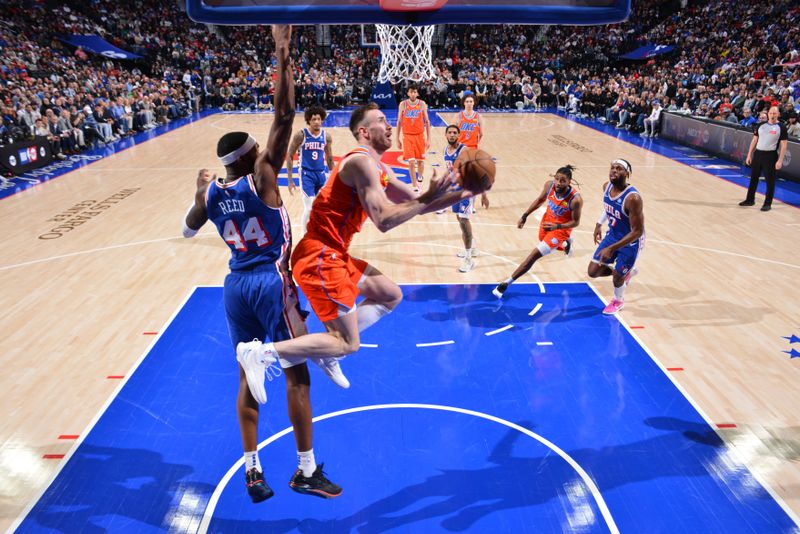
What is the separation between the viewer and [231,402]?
15.2ft

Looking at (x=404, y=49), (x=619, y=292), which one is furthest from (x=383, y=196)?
(x=404, y=49)

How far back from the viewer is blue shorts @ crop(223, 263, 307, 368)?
3.33 m

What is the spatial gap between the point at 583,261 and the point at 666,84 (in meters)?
14.9

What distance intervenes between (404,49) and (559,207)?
7.11 m

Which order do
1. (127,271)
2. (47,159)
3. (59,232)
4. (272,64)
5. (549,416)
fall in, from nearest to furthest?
1. (549,416)
2. (127,271)
3. (59,232)
4. (47,159)
5. (272,64)

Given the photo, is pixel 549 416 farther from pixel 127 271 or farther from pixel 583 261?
pixel 127 271

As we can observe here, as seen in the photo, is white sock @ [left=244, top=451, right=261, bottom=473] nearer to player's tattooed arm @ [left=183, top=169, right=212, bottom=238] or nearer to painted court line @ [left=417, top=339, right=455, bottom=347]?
player's tattooed arm @ [left=183, top=169, right=212, bottom=238]

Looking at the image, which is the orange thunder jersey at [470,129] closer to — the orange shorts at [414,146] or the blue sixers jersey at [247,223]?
the orange shorts at [414,146]

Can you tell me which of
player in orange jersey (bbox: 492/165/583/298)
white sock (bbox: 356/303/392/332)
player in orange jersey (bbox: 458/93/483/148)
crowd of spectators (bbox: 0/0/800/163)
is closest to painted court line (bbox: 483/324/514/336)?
player in orange jersey (bbox: 492/165/583/298)

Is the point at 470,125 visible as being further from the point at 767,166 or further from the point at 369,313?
the point at 369,313

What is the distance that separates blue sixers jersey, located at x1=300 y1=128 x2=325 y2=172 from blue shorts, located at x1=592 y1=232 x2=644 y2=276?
11.7 ft

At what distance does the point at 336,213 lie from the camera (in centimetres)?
340

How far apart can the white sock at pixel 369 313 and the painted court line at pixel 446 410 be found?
3.20 ft

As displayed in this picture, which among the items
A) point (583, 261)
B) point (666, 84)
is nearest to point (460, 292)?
point (583, 261)
